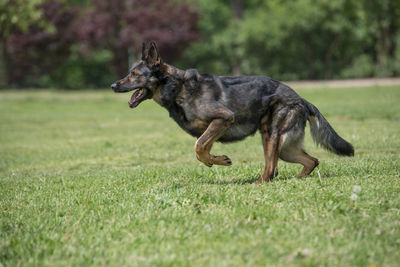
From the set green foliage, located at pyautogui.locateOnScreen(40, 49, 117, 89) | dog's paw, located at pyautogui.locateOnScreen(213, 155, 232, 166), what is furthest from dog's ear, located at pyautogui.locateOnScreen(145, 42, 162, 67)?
green foliage, located at pyautogui.locateOnScreen(40, 49, 117, 89)

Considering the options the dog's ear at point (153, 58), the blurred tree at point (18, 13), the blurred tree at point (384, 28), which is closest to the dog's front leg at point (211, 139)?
the dog's ear at point (153, 58)

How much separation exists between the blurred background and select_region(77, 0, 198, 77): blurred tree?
3.0 inches

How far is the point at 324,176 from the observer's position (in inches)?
240

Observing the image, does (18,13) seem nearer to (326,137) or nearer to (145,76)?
(145,76)

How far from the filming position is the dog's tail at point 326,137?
19.9 ft

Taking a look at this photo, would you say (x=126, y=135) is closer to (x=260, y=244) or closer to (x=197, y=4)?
(x=260, y=244)

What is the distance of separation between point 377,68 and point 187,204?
109ft

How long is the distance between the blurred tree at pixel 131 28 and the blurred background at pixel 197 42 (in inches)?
3.0

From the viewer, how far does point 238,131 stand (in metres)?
5.99

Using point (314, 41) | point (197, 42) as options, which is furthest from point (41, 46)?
point (314, 41)

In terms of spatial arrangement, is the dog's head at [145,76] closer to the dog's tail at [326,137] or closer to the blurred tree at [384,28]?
the dog's tail at [326,137]

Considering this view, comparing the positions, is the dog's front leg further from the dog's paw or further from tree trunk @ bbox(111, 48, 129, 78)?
tree trunk @ bbox(111, 48, 129, 78)

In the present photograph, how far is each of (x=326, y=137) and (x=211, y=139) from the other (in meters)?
1.52

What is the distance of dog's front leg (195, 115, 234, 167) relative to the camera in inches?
224
